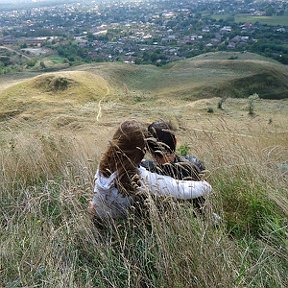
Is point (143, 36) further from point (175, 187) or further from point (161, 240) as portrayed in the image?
point (161, 240)

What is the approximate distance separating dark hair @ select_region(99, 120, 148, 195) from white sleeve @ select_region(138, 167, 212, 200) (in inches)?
5.9

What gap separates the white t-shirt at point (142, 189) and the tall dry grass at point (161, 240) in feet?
0.34

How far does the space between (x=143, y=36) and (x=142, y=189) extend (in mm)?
109079

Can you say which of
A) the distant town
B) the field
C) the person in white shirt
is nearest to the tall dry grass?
the field

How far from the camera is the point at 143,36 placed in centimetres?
10856

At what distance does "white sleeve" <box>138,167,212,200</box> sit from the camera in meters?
2.80

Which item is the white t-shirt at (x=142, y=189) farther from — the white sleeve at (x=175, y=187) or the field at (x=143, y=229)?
the field at (x=143, y=229)

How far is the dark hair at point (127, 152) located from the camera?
296 centimetres

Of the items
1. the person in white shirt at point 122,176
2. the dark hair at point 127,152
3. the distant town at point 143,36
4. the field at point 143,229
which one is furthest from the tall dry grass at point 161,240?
the distant town at point 143,36

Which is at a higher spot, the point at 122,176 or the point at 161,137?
the point at 161,137

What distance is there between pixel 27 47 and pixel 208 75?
5709 centimetres

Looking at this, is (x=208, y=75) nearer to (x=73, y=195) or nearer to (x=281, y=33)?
(x=281, y=33)

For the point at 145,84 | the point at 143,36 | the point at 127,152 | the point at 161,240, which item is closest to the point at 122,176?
the point at 127,152

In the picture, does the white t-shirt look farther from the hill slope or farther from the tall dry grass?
the hill slope
